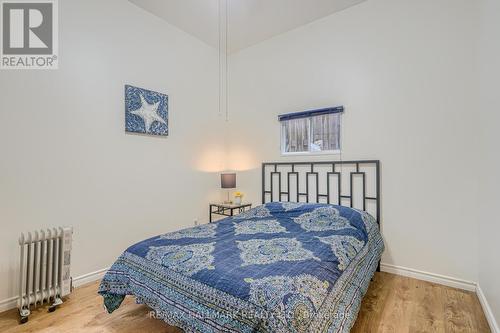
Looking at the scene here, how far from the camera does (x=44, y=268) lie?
2.04m

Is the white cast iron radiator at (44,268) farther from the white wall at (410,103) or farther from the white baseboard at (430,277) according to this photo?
the white baseboard at (430,277)

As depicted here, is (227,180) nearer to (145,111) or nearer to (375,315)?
(145,111)

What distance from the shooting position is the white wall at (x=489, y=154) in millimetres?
1729

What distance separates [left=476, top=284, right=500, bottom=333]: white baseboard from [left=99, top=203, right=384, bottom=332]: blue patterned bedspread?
0.79 m

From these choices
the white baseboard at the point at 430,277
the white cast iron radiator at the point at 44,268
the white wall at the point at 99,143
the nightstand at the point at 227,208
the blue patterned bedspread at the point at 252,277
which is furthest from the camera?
the nightstand at the point at 227,208

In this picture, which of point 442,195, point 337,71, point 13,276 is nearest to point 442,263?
point 442,195

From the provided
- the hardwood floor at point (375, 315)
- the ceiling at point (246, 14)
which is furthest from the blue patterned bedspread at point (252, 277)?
the ceiling at point (246, 14)

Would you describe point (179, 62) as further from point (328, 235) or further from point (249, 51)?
point (328, 235)

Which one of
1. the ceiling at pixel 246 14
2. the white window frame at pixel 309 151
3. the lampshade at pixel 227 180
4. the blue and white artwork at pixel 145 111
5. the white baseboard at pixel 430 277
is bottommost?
the white baseboard at pixel 430 277

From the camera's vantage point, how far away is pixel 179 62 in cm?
340

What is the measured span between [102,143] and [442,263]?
3699 millimetres

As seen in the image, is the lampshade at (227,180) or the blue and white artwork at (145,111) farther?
the lampshade at (227,180)

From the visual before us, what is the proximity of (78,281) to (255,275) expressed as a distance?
2.10 m

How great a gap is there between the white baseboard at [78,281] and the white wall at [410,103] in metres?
3.03
